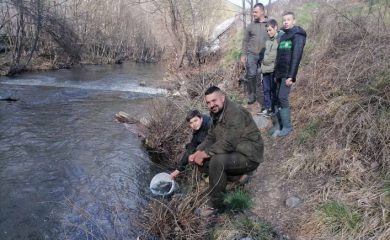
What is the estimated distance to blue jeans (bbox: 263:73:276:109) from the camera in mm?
6707

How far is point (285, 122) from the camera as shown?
19.6ft

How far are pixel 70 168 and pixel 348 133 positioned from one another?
14.0 ft

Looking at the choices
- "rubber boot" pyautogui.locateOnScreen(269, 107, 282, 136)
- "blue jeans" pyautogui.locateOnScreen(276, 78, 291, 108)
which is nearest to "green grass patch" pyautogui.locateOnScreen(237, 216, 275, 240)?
"blue jeans" pyautogui.locateOnScreen(276, 78, 291, 108)

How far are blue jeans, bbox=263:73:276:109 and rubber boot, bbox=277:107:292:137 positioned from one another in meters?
0.90

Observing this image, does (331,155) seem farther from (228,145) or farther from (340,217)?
(228,145)

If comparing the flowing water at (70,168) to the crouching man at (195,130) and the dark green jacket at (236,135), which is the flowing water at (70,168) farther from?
the dark green jacket at (236,135)

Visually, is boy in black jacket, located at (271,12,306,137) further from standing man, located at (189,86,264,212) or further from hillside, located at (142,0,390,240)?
standing man, located at (189,86,264,212)

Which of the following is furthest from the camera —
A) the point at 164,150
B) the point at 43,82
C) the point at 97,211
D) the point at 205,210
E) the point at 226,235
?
the point at 43,82

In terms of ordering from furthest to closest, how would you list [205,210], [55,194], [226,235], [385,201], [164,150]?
[164,150] → [55,194] → [205,210] → [226,235] → [385,201]

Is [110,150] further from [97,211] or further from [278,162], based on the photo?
[278,162]

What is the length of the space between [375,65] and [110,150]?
469 cm

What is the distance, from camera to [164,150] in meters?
6.96

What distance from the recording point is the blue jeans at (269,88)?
22.0 ft

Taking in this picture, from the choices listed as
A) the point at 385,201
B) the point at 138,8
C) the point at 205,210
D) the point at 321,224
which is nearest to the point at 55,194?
the point at 205,210
